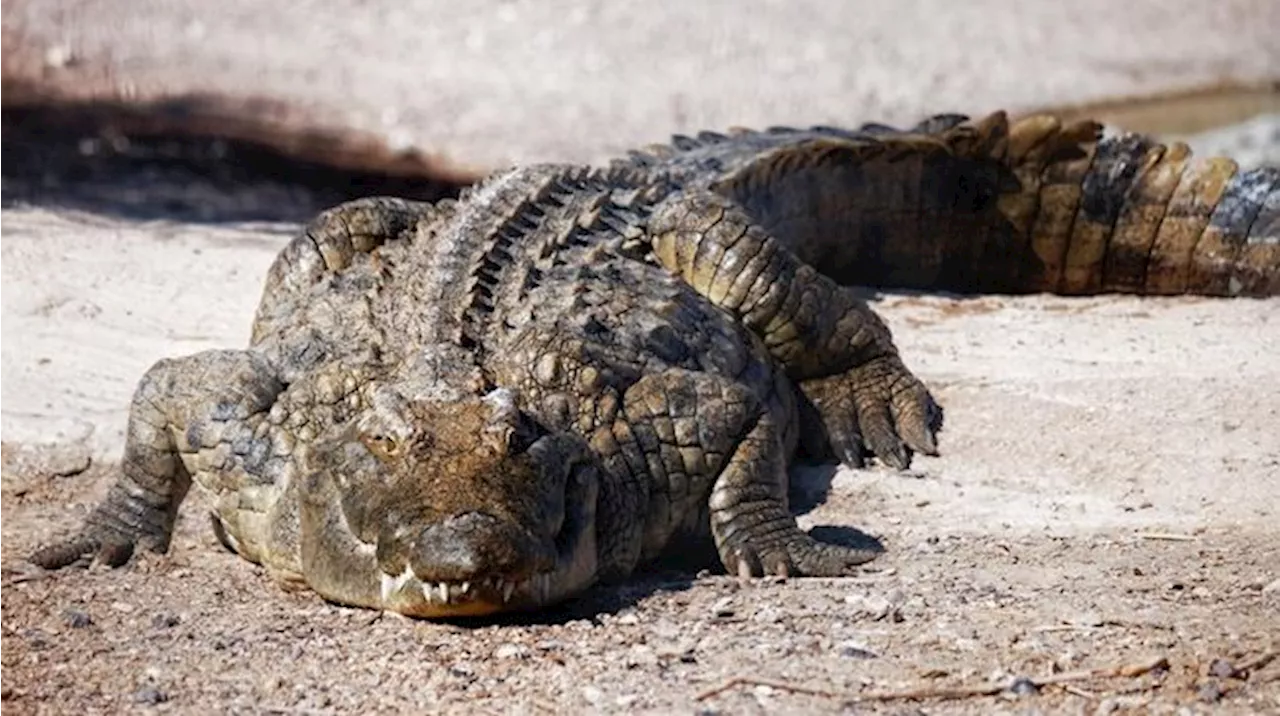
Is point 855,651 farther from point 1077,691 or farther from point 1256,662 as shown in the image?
point 1256,662

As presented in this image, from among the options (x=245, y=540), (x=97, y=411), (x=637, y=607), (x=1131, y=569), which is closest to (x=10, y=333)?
(x=97, y=411)

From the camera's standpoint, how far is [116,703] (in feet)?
17.4

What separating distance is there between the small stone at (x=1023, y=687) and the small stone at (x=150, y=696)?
79.2 inches

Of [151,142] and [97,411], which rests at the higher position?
[151,142]

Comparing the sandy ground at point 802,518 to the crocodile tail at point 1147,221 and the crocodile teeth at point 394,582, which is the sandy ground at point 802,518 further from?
the crocodile tail at point 1147,221

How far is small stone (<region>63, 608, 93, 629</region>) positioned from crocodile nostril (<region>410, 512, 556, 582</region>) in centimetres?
104

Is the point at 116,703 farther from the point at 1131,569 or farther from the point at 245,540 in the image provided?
the point at 1131,569

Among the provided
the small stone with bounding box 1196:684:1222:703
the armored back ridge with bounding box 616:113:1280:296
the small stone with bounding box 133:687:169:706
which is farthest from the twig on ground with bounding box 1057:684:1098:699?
the armored back ridge with bounding box 616:113:1280:296

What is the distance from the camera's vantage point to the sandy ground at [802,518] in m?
5.34

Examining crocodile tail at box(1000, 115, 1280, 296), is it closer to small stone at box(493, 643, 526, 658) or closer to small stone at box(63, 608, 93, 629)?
small stone at box(493, 643, 526, 658)

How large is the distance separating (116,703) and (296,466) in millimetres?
1175

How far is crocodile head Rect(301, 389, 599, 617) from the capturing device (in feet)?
18.3

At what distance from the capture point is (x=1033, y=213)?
32.3ft

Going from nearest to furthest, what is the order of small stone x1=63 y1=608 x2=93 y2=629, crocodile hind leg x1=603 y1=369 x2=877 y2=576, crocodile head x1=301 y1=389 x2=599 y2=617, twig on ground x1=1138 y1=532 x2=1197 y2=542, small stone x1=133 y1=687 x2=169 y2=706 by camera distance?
1. small stone x1=133 y1=687 x2=169 y2=706
2. crocodile head x1=301 y1=389 x2=599 y2=617
3. small stone x1=63 y1=608 x2=93 y2=629
4. crocodile hind leg x1=603 y1=369 x2=877 y2=576
5. twig on ground x1=1138 y1=532 x2=1197 y2=542
